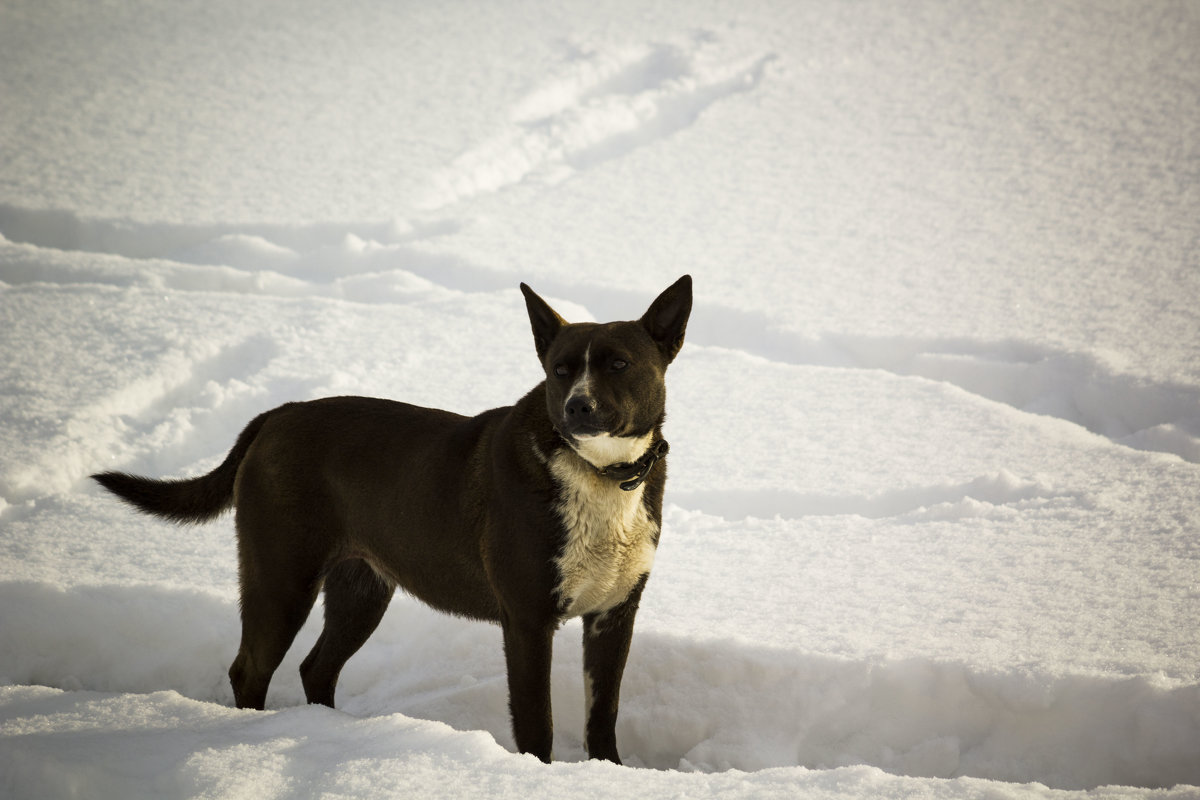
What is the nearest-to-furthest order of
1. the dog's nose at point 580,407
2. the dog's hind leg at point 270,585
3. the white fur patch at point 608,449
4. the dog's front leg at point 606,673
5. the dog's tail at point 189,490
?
the dog's nose at point 580,407
the white fur patch at point 608,449
the dog's front leg at point 606,673
the dog's hind leg at point 270,585
the dog's tail at point 189,490

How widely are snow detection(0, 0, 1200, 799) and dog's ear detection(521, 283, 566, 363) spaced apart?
→ 129 cm

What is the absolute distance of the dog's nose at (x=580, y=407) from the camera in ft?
9.50

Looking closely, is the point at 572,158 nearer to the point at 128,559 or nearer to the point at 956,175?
the point at 956,175

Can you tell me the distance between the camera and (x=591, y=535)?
311 centimetres

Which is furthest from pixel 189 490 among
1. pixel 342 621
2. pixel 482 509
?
pixel 482 509

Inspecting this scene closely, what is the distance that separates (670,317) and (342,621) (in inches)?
68.9

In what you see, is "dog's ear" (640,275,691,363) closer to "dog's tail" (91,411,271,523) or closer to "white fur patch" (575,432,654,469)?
"white fur patch" (575,432,654,469)

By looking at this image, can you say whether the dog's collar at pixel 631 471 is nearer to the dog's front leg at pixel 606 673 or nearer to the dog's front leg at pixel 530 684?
the dog's front leg at pixel 606 673

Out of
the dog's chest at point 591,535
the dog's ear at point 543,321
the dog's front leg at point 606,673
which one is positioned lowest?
the dog's front leg at point 606,673

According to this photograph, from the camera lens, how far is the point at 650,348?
3213 mm

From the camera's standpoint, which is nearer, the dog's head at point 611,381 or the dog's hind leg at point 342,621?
the dog's head at point 611,381

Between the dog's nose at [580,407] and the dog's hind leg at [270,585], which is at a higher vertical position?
the dog's nose at [580,407]

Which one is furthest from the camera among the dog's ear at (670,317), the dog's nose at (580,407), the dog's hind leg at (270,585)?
the dog's hind leg at (270,585)

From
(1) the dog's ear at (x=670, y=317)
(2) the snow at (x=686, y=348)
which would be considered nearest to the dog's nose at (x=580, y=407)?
(1) the dog's ear at (x=670, y=317)
